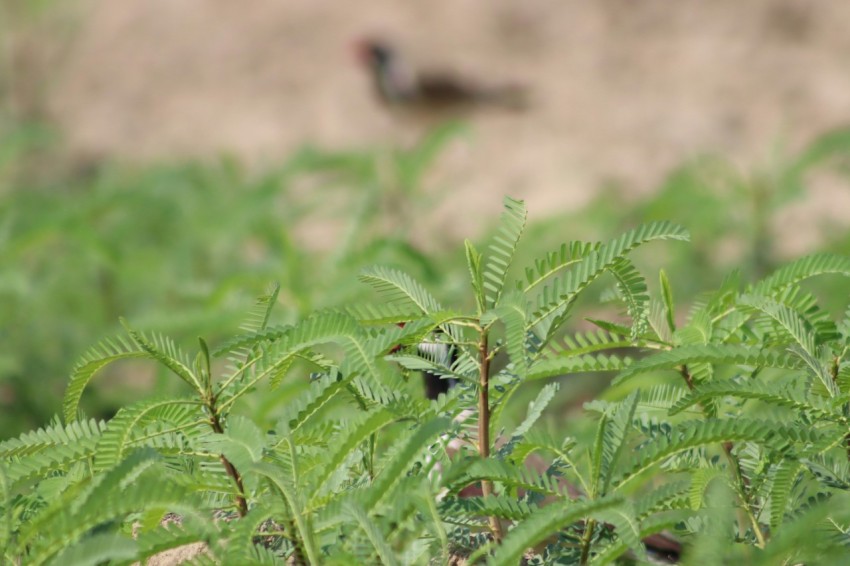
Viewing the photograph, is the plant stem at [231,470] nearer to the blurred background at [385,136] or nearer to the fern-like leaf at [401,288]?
the fern-like leaf at [401,288]

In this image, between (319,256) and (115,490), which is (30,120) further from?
(115,490)

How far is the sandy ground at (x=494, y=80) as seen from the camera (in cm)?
821

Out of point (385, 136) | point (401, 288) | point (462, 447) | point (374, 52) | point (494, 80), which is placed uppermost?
point (374, 52)

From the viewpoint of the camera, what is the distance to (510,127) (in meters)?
8.86

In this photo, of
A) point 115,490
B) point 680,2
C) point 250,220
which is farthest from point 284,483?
point 680,2

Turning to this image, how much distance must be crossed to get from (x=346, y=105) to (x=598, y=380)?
514 cm

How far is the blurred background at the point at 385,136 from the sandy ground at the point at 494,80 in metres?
0.02

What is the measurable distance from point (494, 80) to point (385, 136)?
1141 mm

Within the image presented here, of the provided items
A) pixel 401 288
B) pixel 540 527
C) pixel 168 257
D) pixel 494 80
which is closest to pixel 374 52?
pixel 494 80

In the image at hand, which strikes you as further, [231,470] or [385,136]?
[385,136]

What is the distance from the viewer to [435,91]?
915cm

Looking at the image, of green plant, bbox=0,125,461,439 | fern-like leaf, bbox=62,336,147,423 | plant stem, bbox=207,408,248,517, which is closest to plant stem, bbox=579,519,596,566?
plant stem, bbox=207,408,248,517

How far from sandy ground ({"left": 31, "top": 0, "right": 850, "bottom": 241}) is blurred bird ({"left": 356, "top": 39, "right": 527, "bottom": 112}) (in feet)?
0.39

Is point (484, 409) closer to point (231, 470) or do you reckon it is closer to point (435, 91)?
point (231, 470)
